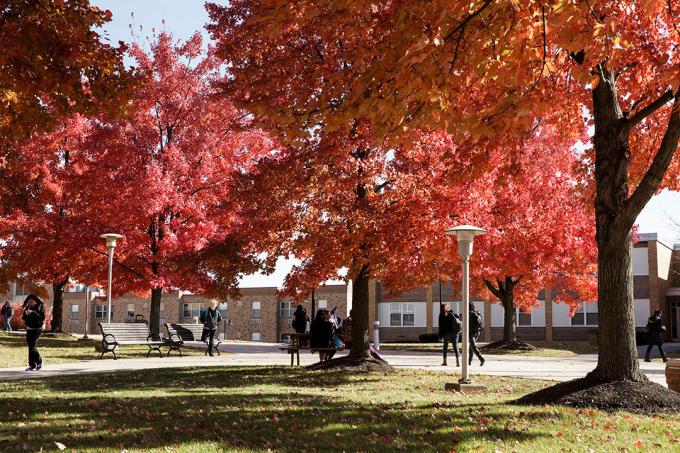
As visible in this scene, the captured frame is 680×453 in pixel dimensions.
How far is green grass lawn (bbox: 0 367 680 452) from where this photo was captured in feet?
21.9

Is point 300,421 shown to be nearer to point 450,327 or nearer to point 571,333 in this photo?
point 450,327

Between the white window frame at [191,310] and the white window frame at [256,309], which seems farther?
the white window frame at [191,310]

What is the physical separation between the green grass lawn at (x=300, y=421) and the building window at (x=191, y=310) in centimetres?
5007

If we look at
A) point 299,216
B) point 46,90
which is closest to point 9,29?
point 46,90

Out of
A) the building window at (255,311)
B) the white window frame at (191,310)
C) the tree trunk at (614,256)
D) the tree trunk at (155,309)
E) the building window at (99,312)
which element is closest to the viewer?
the tree trunk at (614,256)

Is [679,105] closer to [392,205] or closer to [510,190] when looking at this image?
[392,205]

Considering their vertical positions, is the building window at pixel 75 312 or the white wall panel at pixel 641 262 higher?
the white wall panel at pixel 641 262

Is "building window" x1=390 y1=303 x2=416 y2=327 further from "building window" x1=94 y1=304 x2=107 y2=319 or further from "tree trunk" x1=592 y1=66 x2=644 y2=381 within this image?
"tree trunk" x1=592 y1=66 x2=644 y2=381

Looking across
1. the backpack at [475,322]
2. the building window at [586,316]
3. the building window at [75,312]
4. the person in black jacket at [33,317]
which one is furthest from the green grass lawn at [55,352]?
the building window at [75,312]

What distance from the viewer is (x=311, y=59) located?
44.7 feet

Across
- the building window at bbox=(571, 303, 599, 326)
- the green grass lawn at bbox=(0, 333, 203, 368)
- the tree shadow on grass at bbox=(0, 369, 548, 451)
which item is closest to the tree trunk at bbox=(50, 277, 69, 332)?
the green grass lawn at bbox=(0, 333, 203, 368)

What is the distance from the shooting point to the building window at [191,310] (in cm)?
6172

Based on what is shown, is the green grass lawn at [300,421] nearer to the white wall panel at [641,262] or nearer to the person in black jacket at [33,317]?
the person in black jacket at [33,317]

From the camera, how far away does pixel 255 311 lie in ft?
187
